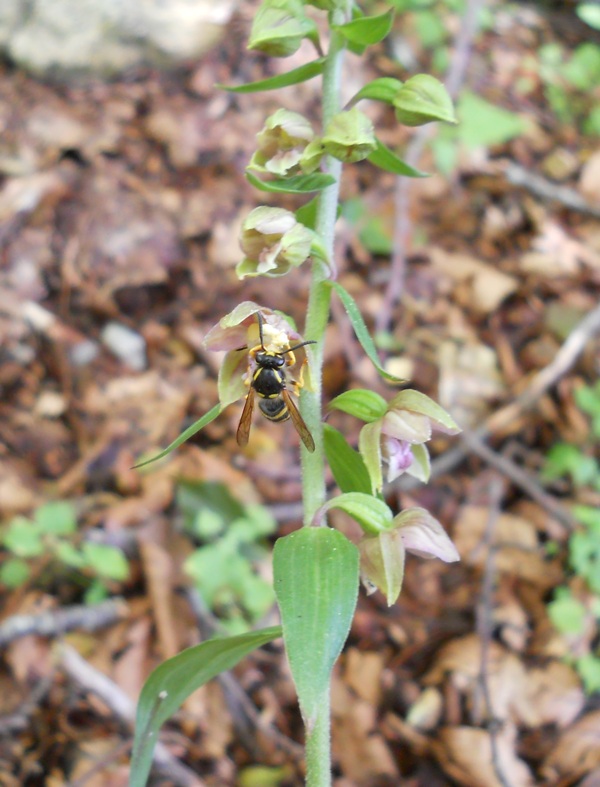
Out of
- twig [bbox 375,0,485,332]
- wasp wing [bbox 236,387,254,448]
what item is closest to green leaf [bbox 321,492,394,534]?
wasp wing [bbox 236,387,254,448]

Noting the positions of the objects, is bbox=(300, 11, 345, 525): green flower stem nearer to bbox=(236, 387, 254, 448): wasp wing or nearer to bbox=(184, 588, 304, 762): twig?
bbox=(236, 387, 254, 448): wasp wing

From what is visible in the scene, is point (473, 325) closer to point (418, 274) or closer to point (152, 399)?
point (418, 274)

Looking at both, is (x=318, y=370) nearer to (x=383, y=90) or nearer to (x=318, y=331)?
(x=318, y=331)

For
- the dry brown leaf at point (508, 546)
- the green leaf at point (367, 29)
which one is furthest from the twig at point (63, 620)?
the green leaf at point (367, 29)

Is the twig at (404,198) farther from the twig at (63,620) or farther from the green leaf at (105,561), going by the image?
the twig at (63,620)

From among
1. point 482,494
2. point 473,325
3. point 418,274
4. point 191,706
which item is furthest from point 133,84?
point 191,706

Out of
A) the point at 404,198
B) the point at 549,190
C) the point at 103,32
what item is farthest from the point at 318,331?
the point at 103,32
